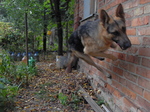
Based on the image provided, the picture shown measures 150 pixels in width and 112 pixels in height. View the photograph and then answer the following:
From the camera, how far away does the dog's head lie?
6.02ft

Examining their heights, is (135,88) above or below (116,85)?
above

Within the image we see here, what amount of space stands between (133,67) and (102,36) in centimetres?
69

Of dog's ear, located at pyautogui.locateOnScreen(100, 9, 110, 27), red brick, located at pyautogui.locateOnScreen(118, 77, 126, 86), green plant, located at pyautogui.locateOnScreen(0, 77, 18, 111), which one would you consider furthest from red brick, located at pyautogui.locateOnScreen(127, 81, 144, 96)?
green plant, located at pyautogui.locateOnScreen(0, 77, 18, 111)

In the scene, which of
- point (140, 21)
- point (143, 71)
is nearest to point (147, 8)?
point (140, 21)

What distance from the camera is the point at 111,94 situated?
3.04 meters

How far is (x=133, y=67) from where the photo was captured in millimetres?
2268

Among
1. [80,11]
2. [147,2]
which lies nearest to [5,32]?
[80,11]

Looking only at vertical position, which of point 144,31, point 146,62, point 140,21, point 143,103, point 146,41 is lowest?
point 143,103

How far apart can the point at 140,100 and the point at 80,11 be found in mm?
4893

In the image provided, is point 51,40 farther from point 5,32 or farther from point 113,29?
point 113,29

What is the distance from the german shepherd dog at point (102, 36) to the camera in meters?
1.91

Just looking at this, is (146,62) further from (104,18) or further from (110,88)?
(110,88)

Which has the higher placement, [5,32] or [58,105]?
[5,32]

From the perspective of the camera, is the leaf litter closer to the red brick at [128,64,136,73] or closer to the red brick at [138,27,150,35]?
the red brick at [128,64,136,73]
